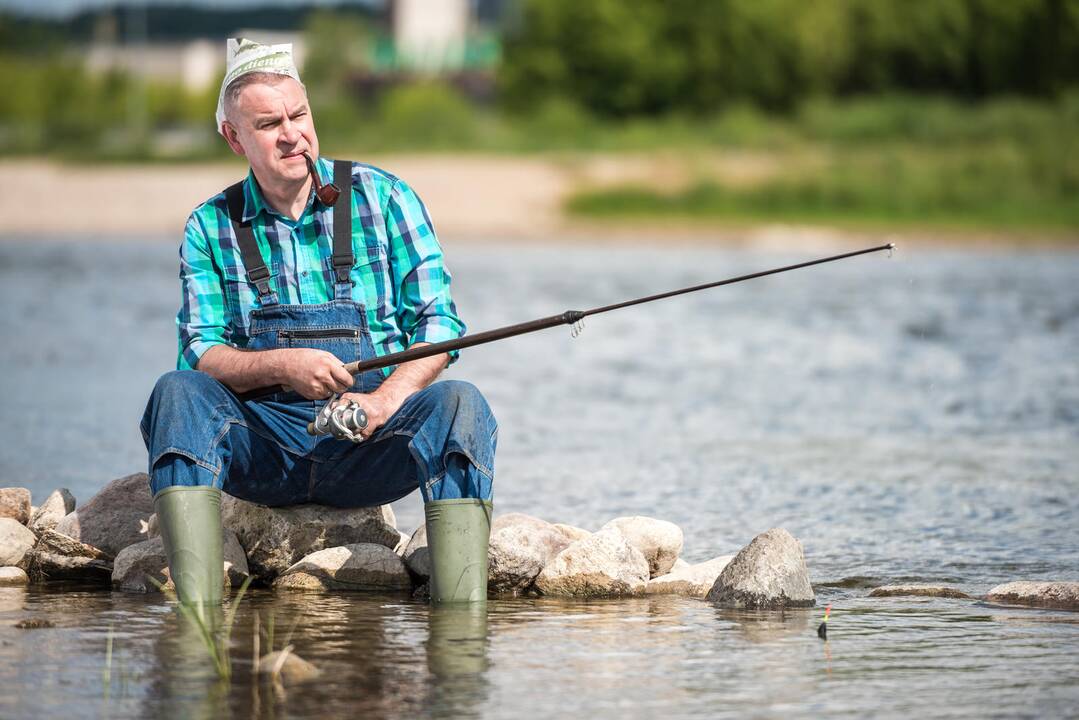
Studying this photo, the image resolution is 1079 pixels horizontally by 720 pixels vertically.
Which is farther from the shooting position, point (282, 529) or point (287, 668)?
point (282, 529)

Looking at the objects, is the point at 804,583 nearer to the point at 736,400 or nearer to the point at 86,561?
the point at 86,561

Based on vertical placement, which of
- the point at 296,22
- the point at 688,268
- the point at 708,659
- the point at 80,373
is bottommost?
the point at 708,659

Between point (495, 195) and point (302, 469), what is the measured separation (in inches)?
1540

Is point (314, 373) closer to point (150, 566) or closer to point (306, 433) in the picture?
point (306, 433)

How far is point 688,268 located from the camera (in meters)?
30.4

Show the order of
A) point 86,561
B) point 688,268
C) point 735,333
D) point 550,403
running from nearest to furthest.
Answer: point 86,561, point 550,403, point 735,333, point 688,268

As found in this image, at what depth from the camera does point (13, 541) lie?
590 centimetres

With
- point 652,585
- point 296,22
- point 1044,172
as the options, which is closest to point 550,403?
point 652,585

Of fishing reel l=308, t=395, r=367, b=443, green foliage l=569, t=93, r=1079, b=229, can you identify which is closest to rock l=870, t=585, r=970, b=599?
fishing reel l=308, t=395, r=367, b=443

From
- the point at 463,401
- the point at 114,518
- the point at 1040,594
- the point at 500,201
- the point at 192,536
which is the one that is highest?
the point at 500,201

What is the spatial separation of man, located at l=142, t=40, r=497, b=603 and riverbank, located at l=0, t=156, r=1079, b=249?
115 ft

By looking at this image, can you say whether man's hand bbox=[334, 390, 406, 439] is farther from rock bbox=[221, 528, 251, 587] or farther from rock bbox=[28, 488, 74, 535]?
rock bbox=[28, 488, 74, 535]

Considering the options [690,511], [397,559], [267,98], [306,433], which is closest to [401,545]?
[397,559]

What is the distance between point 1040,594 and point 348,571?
2163mm
